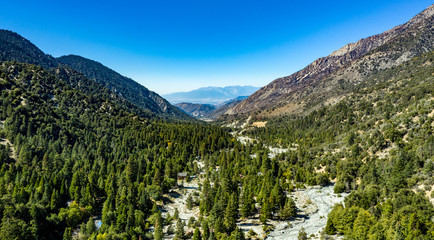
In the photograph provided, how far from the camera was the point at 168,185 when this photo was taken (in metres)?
94.1

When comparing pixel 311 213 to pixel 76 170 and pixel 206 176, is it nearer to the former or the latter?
pixel 206 176

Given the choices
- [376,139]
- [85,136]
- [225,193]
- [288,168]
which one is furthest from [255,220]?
[85,136]

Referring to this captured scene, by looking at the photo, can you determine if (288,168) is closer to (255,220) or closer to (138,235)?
(255,220)

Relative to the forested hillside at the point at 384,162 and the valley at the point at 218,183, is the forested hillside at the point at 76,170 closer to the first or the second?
the valley at the point at 218,183

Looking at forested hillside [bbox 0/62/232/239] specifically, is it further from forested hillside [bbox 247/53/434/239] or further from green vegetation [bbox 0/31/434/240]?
forested hillside [bbox 247/53/434/239]

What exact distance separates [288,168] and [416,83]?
401 feet

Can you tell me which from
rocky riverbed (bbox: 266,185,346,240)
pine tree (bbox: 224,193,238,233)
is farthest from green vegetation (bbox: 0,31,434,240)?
rocky riverbed (bbox: 266,185,346,240)

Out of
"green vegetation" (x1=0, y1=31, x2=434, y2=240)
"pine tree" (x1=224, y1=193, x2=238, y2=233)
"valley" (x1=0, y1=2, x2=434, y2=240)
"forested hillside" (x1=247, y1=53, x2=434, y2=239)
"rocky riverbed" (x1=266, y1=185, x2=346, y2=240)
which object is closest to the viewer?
"forested hillside" (x1=247, y1=53, x2=434, y2=239)

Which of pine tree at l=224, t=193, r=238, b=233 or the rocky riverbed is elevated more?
pine tree at l=224, t=193, r=238, b=233

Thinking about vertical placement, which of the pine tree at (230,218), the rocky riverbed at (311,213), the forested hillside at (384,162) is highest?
the forested hillside at (384,162)

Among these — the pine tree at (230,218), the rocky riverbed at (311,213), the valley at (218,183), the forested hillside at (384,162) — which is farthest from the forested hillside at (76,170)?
the forested hillside at (384,162)

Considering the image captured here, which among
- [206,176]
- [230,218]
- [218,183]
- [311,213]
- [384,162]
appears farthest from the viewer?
[206,176]

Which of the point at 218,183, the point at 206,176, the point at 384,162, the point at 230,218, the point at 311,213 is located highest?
the point at 384,162

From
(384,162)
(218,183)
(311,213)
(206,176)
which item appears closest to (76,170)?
(206,176)
